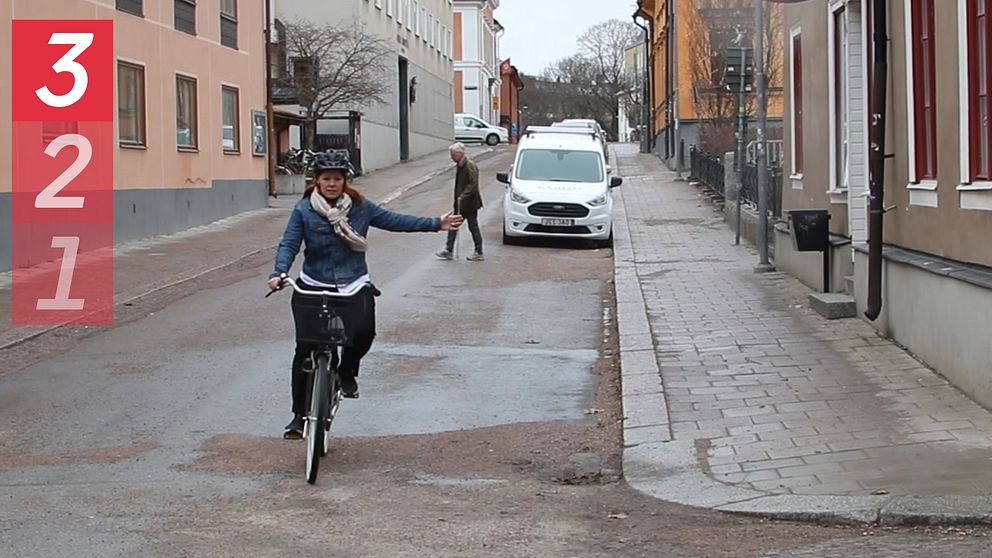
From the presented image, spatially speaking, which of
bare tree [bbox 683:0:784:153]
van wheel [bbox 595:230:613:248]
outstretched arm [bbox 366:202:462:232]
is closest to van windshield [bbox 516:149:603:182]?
van wheel [bbox 595:230:613:248]

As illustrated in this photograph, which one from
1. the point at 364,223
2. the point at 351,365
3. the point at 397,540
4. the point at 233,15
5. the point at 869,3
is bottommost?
the point at 397,540

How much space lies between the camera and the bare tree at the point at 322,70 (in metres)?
36.9

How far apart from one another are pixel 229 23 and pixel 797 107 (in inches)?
596

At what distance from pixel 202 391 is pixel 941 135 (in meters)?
5.81

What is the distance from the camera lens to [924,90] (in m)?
10.6

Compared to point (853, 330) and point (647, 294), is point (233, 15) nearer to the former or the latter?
point (647, 294)

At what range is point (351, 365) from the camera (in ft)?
26.3

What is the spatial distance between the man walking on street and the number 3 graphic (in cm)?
584

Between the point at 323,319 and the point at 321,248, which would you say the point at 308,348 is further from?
the point at 321,248

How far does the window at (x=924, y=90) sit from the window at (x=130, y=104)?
48.6ft

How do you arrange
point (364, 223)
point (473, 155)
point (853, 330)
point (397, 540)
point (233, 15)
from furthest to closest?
point (473, 155), point (233, 15), point (853, 330), point (364, 223), point (397, 540)

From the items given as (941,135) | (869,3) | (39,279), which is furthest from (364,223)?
(39,279)

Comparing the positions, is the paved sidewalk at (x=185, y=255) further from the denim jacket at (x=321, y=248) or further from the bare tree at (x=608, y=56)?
the bare tree at (x=608, y=56)

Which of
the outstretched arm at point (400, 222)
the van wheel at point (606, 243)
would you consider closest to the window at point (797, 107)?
the van wheel at point (606, 243)
